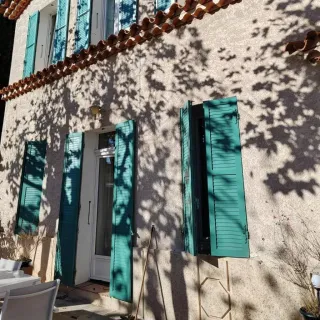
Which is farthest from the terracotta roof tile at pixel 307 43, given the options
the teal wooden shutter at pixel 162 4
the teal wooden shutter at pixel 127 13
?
the teal wooden shutter at pixel 127 13

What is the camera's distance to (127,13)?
5367 mm

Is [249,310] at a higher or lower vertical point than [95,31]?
lower

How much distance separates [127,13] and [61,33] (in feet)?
6.90

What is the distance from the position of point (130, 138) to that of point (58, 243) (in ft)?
8.22

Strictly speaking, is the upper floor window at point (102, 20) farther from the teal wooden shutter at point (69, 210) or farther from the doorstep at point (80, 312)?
the doorstep at point (80, 312)

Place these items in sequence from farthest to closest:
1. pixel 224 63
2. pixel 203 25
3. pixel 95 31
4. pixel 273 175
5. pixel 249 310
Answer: pixel 95 31, pixel 203 25, pixel 224 63, pixel 273 175, pixel 249 310

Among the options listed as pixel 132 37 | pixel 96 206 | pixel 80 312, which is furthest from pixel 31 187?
pixel 132 37

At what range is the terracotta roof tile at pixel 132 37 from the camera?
432 cm

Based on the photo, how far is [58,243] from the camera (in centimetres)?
510

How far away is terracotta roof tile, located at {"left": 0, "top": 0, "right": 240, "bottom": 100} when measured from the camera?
432cm

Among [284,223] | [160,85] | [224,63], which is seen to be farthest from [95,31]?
[284,223]

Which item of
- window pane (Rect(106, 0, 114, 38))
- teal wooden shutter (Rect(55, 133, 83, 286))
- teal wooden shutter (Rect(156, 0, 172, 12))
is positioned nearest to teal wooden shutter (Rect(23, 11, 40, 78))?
window pane (Rect(106, 0, 114, 38))

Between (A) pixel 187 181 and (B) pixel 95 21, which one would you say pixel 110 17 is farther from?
(A) pixel 187 181

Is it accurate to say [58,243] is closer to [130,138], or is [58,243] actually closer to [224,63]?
[130,138]
